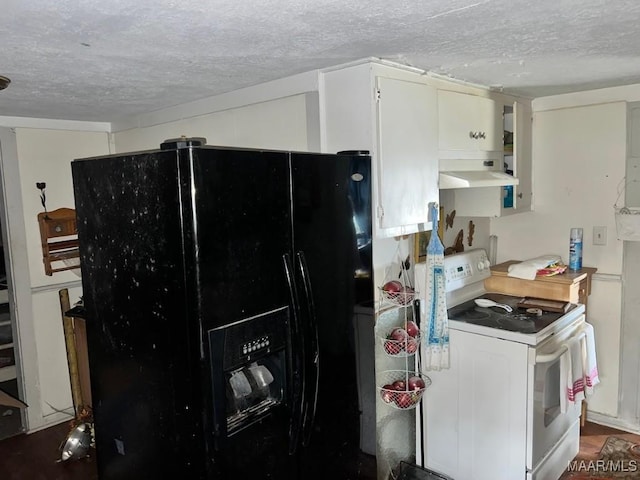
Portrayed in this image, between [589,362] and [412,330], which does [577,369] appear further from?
[412,330]

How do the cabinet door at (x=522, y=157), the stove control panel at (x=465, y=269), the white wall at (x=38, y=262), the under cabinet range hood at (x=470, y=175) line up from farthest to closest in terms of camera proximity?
the white wall at (x=38, y=262) → the cabinet door at (x=522, y=157) → the stove control panel at (x=465, y=269) → the under cabinet range hood at (x=470, y=175)

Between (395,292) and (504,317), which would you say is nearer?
(395,292)

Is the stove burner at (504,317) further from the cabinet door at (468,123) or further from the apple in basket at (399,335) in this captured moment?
the cabinet door at (468,123)

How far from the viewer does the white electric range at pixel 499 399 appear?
7.36ft

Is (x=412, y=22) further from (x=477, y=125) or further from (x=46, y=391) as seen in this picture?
(x=46, y=391)

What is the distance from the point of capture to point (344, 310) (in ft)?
6.47

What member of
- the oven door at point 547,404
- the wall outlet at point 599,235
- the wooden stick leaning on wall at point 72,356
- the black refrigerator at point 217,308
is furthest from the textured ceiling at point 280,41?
the wooden stick leaning on wall at point 72,356

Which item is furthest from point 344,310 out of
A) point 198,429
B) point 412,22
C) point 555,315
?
point 555,315

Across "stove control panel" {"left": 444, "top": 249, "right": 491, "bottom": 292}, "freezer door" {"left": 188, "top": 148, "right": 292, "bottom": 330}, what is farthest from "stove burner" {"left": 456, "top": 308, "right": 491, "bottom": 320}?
"freezer door" {"left": 188, "top": 148, "right": 292, "bottom": 330}

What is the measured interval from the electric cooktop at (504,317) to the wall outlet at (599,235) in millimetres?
618

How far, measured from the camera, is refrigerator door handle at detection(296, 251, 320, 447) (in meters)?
1.73

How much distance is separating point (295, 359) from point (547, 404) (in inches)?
56.5

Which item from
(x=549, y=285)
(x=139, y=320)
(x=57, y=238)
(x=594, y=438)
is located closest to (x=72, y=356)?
(x=57, y=238)

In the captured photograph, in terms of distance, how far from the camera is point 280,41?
1669 millimetres
